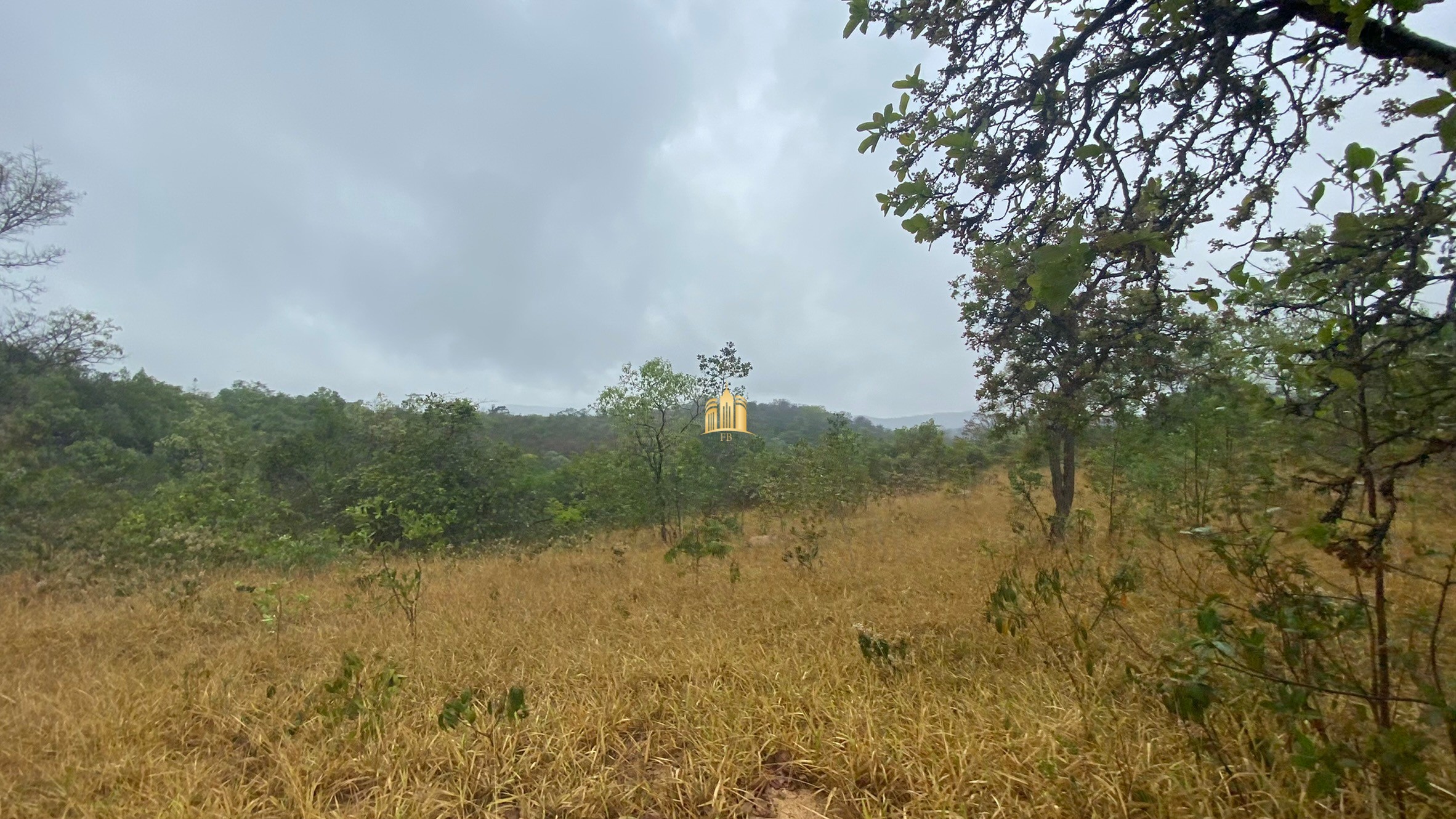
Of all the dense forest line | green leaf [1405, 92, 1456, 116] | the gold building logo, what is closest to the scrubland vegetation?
green leaf [1405, 92, 1456, 116]

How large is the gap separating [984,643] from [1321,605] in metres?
1.63

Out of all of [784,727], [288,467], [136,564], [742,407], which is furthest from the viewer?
[288,467]

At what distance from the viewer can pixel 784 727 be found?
7.78 feet

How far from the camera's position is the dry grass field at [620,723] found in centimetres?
197

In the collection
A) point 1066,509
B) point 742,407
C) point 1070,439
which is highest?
point 742,407

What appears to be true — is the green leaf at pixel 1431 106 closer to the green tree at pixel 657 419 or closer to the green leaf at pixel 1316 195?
the green leaf at pixel 1316 195

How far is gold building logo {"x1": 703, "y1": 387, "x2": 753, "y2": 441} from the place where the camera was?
1006cm

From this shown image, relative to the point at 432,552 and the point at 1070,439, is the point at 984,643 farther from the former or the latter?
the point at 432,552

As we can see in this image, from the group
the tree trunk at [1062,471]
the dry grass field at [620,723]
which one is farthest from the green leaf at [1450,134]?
the tree trunk at [1062,471]

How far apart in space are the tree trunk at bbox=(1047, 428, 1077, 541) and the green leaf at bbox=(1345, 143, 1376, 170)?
4.77 m

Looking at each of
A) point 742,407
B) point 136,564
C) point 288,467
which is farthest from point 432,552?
point 288,467

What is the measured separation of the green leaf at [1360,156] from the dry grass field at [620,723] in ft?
5.79

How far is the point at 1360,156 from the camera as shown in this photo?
4.47 ft

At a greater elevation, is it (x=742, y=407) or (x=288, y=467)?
(x=742, y=407)
